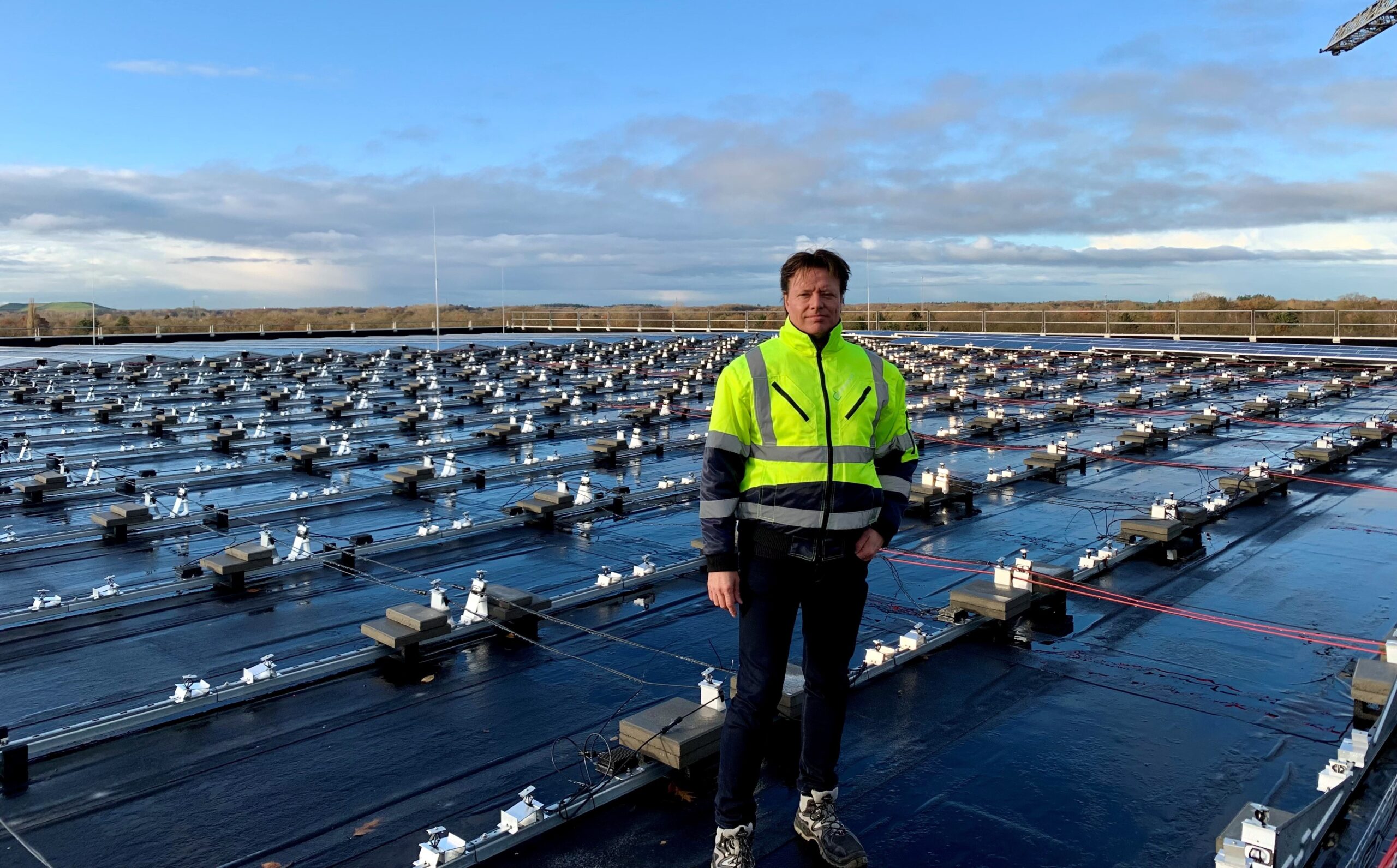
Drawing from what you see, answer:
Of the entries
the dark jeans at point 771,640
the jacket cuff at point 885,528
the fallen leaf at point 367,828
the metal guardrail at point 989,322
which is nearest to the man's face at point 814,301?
the jacket cuff at point 885,528

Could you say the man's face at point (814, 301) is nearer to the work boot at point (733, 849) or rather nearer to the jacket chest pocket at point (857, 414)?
the jacket chest pocket at point (857, 414)

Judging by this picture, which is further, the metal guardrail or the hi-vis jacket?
the metal guardrail

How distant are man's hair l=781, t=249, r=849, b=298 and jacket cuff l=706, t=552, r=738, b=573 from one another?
0.90 m

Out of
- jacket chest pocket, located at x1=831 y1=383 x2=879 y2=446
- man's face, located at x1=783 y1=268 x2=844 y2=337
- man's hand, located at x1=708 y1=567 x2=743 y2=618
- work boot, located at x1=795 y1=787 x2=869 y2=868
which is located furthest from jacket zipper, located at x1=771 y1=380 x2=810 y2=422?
work boot, located at x1=795 y1=787 x2=869 y2=868

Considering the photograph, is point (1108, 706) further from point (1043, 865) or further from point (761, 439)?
point (761, 439)

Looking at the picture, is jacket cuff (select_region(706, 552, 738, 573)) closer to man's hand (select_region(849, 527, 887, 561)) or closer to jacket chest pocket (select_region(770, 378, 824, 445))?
man's hand (select_region(849, 527, 887, 561))

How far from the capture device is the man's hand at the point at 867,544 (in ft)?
10.6

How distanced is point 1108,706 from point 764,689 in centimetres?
241

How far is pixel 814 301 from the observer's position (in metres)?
3.22

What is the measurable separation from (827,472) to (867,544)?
284 millimetres

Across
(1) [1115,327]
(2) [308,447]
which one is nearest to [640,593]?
(2) [308,447]

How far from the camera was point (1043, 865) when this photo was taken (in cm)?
344

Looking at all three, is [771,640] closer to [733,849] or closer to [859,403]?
[733,849]

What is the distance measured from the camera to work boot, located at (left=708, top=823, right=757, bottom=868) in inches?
127
